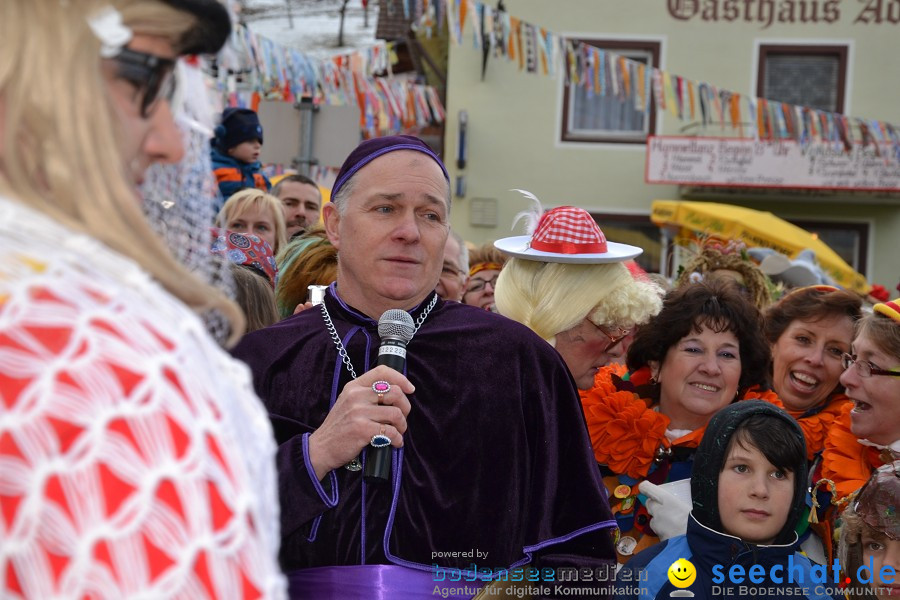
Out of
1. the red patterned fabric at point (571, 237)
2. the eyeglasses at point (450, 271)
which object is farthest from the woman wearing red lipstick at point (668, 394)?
the eyeglasses at point (450, 271)

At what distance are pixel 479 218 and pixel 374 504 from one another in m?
14.8

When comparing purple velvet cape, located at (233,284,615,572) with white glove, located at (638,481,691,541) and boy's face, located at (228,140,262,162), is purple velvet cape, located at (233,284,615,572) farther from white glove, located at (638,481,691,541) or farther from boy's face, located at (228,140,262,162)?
boy's face, located at (228,140,262,162)

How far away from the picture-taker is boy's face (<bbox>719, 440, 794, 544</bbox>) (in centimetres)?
302

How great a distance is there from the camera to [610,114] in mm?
17375

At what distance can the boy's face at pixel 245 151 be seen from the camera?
6.52 metres

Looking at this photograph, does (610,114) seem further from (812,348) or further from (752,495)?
(752,495)

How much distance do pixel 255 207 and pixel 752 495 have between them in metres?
3.43

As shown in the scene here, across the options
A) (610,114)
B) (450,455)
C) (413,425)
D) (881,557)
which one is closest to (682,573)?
(881,557)

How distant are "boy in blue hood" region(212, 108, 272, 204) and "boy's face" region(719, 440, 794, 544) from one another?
162 inches

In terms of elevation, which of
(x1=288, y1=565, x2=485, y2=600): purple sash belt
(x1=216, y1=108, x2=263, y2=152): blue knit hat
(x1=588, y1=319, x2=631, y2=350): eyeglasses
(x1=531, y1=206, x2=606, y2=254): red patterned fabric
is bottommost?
(x1=288, y1=565, x2=485, y2=600): purple sash belt

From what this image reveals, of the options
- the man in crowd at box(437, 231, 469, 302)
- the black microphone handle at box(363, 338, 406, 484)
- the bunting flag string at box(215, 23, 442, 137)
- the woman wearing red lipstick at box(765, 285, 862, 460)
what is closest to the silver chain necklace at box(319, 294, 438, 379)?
the black microphone handle at box(363, 338, 406, 484)

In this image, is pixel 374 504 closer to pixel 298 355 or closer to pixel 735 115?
pixel 298 355

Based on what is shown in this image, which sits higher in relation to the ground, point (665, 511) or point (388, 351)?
point (388, 351)

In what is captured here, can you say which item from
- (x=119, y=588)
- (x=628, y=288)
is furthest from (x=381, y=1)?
(x=119, y=588)
